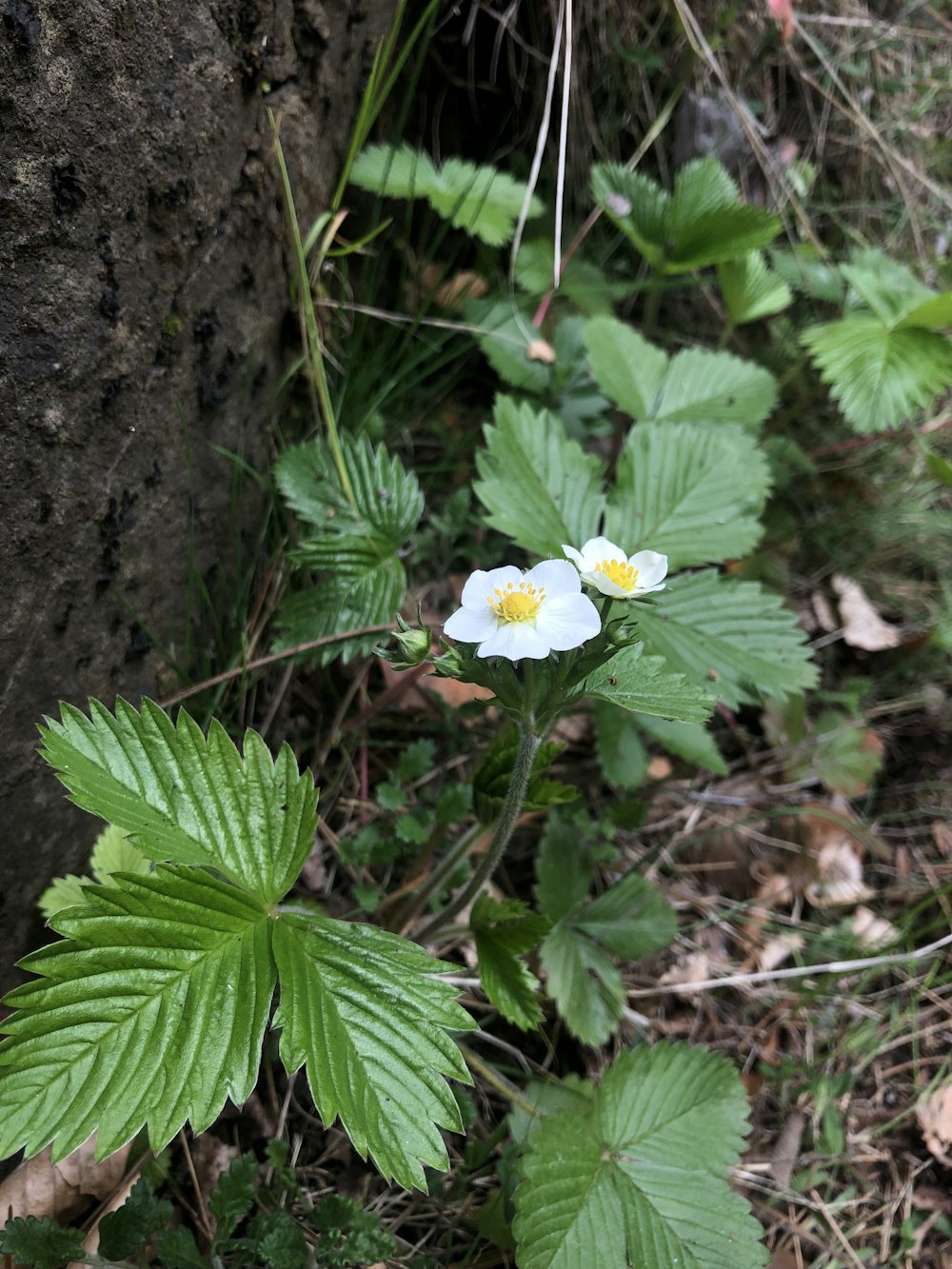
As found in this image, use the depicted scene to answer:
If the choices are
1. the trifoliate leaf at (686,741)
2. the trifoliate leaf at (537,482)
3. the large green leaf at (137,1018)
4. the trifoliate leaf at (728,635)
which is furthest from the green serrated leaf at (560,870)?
the large green leaf at (137,1018)

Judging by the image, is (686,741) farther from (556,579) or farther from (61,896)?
(61,896)

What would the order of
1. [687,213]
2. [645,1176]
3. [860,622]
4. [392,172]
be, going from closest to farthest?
[645,1176] < [392,172] < [687,213] < [860,622]

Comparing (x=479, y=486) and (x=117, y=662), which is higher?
(x=479, y=486)

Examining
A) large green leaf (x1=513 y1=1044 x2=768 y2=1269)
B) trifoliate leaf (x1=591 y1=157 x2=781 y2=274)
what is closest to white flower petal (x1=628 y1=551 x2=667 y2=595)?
large green leaf (x1=513 y1=1044 x2=768 y2=1269)

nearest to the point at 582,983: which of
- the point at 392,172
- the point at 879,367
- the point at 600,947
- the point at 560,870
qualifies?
the point at 600,947

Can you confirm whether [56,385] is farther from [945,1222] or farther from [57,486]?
[945,1222]

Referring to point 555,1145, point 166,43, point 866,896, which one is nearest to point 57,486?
point 166,43

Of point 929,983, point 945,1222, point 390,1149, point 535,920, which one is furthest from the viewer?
point 929,983
